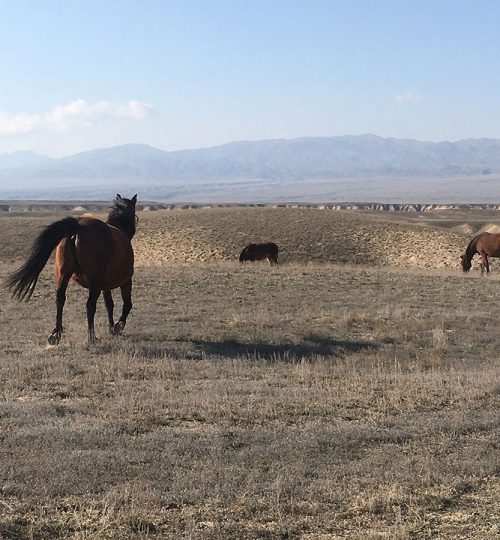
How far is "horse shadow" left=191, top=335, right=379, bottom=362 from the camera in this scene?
40.7ft

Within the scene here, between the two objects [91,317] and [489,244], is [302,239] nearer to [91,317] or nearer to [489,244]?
[489,244]

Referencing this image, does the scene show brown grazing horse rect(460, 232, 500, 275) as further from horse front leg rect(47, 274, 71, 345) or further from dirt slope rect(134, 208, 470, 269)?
horse front leg rect(47, 274, 71, 345)

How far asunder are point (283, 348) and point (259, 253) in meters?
23.3

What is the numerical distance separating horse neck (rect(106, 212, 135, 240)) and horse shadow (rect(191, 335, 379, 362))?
125 inches

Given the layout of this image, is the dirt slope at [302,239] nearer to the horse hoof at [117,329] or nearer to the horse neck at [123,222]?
the horse neck at [123,222]

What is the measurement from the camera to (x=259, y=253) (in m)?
36.3

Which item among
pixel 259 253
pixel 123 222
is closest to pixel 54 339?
pixel 123 222

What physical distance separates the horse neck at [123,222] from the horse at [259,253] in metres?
20.6

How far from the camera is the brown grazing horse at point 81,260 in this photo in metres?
12.6

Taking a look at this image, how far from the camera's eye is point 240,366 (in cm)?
1113

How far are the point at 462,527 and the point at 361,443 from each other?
1.89 meters

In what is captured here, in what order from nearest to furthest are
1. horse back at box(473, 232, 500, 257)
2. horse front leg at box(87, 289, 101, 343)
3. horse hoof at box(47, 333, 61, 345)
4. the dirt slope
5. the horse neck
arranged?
horse hoof at box(47, 333, 61, 345), horse front leg at box(87, 289, 101, 343), the horse neck, horse back at box(473, 232, 500, 257), the dirt slope

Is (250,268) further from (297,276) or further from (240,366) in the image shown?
(240,366)

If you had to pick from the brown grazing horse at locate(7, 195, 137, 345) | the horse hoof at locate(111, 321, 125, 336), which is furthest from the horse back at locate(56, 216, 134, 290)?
the horse hoof at locate(111, 321, 125, 336)
